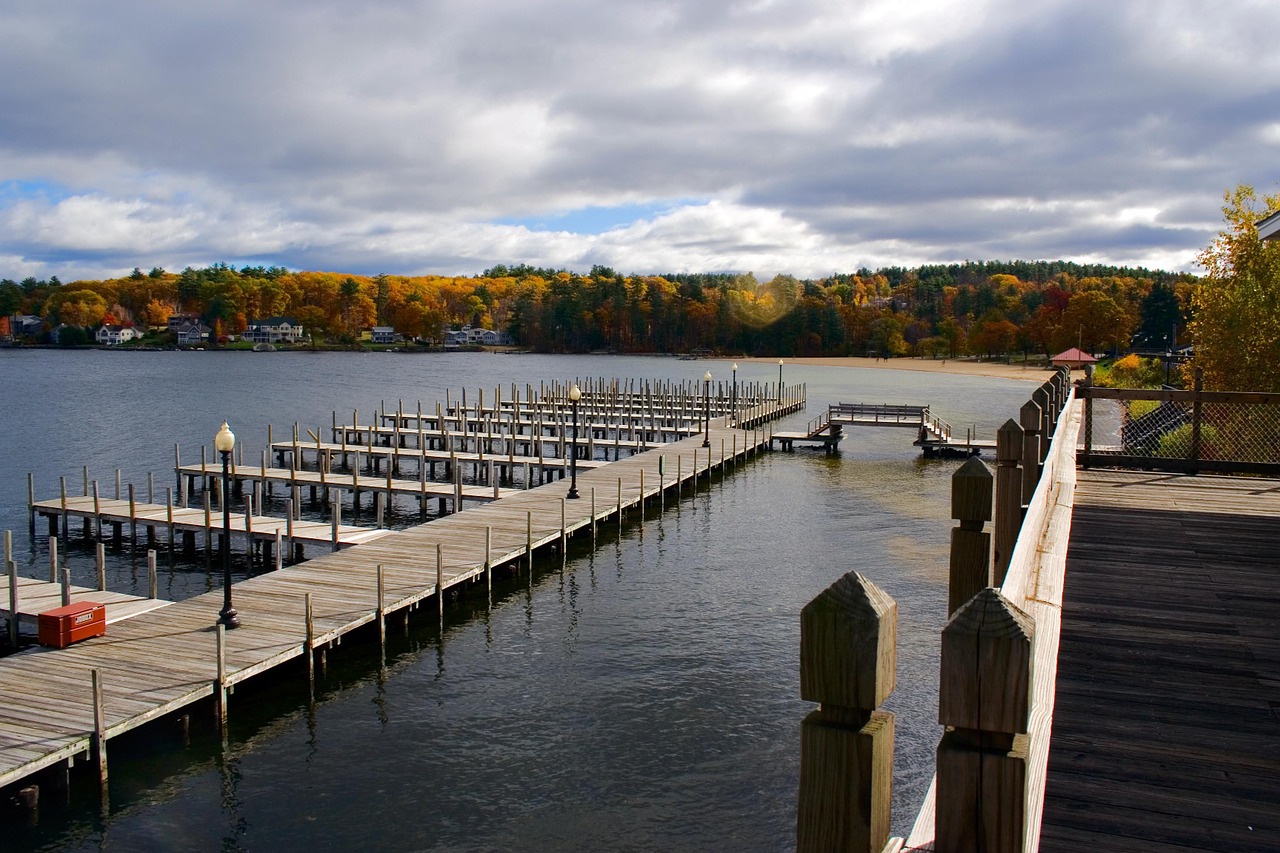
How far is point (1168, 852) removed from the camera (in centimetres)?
402

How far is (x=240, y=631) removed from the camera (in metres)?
18.6

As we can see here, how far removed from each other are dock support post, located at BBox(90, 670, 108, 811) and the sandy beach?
398 feet

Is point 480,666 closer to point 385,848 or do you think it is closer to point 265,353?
point 385,848

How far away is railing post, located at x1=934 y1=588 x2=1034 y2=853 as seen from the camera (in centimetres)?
237

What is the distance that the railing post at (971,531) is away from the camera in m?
5.88

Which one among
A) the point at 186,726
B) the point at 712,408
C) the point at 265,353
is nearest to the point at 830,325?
the point at 265,353

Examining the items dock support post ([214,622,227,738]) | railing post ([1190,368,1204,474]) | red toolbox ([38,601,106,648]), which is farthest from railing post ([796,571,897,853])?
red toolbox ([38,601,106,648])

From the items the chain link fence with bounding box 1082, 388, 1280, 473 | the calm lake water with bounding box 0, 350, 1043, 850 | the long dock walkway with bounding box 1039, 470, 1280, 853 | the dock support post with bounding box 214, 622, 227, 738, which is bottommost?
the calm lake water with bounding box 0, 350, 1043, 850

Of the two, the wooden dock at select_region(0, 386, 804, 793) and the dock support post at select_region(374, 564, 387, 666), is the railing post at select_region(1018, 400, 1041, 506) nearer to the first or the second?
the wooden dock at select_region(0, 386, 804, 793)

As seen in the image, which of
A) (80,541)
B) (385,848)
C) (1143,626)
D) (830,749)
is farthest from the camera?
(80,541)

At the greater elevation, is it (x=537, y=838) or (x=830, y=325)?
(x=830, y=325)

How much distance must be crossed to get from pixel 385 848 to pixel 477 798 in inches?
67.9

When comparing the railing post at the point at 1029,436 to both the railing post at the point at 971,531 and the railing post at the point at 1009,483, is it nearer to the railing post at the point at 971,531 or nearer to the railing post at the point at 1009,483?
the railing post at the point at 1009,483

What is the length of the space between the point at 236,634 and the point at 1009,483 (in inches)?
628
